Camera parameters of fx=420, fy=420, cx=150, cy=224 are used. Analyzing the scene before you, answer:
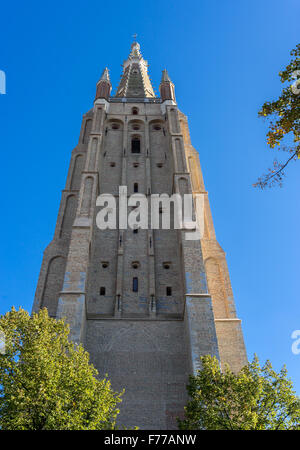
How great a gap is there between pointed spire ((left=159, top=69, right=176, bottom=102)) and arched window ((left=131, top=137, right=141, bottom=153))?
5373 millimetres

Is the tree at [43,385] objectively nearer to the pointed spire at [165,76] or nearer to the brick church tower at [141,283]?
the brick church tower at [141,283]

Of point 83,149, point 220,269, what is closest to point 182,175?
point 220,269

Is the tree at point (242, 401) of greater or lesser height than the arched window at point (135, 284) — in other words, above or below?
below

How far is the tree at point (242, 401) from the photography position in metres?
12.2

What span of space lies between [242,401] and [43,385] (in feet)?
19.4

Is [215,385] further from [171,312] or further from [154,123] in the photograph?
[154,123]

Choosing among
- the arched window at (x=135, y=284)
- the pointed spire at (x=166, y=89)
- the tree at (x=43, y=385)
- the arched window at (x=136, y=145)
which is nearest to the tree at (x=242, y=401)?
the tree at (x=43, y=385)

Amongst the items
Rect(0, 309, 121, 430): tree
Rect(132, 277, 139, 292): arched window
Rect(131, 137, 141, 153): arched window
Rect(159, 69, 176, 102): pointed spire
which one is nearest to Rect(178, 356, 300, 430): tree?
Rect(0, 309, 121, 430): tree

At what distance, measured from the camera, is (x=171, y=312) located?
69.7 feet

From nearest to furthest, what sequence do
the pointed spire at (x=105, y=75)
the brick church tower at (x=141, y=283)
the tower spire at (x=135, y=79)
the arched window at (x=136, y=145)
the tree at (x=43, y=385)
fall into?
the tree at (x=43, y=385), the brick church tower at (x=141, y=283), the arched window at (x=136, y=145), the pointed spire at (x=105, y=75), the tower spire at (x=135, y=79)

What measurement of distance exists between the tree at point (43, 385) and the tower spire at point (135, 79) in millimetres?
29475

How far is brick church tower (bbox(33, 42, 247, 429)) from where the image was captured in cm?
1825
